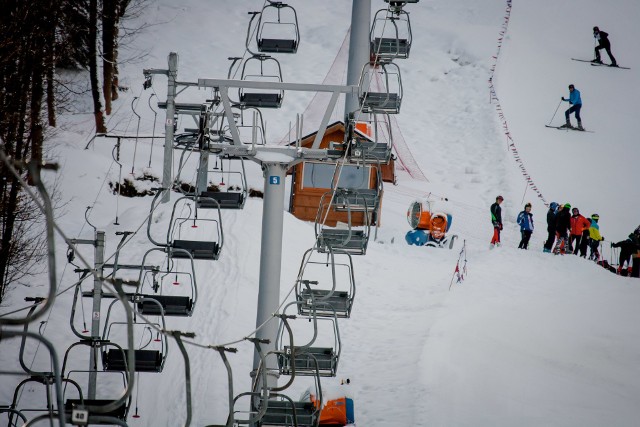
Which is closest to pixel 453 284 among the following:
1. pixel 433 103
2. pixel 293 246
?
pixel 293 246

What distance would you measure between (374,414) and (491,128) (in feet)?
67.8

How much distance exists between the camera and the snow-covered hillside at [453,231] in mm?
13695

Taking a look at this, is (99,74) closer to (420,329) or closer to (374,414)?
(420,329)

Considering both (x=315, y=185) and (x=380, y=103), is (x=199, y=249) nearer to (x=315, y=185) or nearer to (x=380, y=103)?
(x=380, y=103)

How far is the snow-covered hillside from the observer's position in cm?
1370

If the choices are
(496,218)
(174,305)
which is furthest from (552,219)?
(174,305)

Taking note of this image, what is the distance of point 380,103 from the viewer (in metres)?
12.4

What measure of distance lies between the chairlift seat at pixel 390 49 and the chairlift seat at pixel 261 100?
66.4 inches

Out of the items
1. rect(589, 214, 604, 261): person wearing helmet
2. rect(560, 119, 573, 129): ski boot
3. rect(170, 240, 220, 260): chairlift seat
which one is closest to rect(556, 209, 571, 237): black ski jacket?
rect(589, 214, 604, 261): person wearing helmet

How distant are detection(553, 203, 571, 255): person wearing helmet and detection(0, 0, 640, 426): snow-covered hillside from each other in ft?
1.36

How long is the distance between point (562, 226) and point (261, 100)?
374 inches

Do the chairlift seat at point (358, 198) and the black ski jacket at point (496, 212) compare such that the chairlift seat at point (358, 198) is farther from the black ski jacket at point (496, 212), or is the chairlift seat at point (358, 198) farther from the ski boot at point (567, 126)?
the ski boot at point (567, 126)

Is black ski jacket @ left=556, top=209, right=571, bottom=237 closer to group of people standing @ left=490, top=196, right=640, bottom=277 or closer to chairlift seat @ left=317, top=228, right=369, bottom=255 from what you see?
group of people standing @ left=490, top=196, right=640, bottom=277

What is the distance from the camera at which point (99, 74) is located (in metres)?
24.1
